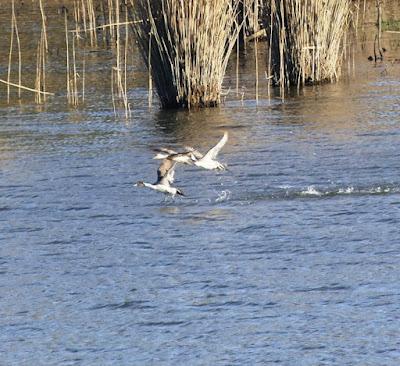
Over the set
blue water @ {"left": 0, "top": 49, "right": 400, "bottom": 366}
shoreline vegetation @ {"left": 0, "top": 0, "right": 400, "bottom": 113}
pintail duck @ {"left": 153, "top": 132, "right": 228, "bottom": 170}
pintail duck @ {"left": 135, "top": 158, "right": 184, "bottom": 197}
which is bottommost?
blue water @ {"left": 0, "top": 49, "right": 400, "bottom": 366}

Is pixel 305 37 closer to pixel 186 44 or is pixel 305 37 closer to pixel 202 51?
pixel 202 51

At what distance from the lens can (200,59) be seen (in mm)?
14617

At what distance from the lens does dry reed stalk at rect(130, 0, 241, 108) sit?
47.1 feet

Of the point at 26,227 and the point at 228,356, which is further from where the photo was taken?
the point at 26,227

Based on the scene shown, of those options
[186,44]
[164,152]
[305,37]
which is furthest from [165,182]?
[305,37]

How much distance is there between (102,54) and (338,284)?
13.7 metres

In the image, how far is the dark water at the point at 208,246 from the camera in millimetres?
Result: 6867

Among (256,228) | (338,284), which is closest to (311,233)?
(256,228)

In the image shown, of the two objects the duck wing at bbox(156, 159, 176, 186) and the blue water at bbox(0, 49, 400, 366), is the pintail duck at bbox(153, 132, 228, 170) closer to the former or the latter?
the duck wing at bbox(156, 159, 176, 186)

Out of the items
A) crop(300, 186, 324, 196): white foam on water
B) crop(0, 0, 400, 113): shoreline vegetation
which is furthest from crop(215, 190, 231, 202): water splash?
crop(0, 0, 400, 113): shoreline vegetation

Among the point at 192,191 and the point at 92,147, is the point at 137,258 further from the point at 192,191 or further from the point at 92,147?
the point at 92,147

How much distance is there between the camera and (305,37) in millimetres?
15945

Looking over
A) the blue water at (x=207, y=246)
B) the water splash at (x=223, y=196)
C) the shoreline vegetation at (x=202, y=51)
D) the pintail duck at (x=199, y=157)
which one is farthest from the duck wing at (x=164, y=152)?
the shoreline vegetation at (x=202, y=51)

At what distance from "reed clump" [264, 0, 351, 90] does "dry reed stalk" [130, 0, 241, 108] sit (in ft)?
4.03
